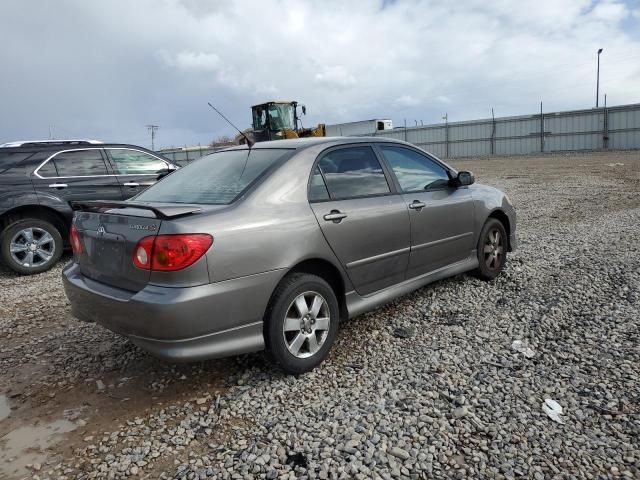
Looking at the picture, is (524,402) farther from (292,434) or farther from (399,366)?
(292,434)

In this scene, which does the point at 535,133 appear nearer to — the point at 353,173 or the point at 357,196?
the point at 353,173

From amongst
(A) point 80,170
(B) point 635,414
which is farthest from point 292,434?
(A) point 80,170

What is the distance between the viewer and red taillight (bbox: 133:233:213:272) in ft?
9.04

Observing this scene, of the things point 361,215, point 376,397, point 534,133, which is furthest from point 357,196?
point 534,133

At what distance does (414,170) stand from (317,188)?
131 centimetres

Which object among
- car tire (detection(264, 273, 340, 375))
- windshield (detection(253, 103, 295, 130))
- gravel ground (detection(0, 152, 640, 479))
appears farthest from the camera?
windshield (detection(253, 103, 295, 130))

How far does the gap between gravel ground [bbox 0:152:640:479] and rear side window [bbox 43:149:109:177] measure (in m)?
2.48

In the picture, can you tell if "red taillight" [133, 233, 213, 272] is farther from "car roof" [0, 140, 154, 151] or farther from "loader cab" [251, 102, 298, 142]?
"loader cab" [251, 102, 298, 142]

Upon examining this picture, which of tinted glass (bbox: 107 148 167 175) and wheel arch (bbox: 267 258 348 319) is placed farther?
tinted glass (bbox: 107 148 167 175)

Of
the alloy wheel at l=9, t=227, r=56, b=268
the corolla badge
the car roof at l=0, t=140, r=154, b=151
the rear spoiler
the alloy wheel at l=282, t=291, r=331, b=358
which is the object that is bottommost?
the alloy wheel at l=282, t=291, r=331, b=358

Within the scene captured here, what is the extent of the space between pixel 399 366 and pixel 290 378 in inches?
29.9

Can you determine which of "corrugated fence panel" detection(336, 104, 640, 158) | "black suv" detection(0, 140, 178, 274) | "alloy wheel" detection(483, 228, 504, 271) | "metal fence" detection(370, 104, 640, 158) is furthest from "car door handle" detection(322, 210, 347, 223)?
"metal fence" detection(370, 104, 640, 158)

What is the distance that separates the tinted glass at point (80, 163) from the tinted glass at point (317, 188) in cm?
477

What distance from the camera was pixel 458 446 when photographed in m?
2.50
